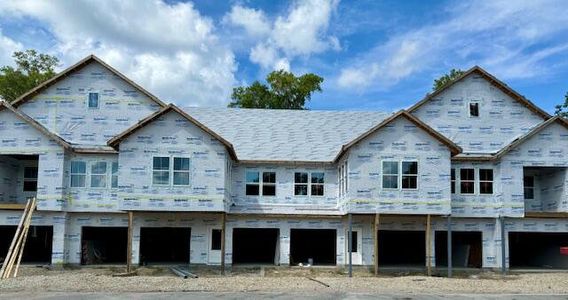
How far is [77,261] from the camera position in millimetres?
29281

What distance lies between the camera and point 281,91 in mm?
56000

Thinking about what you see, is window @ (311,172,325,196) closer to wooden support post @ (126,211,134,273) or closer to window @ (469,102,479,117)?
window @ (469,102,479,117)

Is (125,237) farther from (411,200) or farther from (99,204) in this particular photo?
(411,200)

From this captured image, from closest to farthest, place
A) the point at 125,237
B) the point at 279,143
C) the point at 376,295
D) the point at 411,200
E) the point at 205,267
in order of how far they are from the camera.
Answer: the point at 376,295 < the point at 411,200 < the point at 205,267 < the point at 279,143 < the point at 125,237

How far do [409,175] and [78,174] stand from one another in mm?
15539

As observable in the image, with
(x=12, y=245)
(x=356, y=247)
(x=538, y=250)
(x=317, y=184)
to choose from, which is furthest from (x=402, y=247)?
(x=12, y=245)

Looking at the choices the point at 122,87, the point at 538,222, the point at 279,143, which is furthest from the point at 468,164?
the point at 122,87

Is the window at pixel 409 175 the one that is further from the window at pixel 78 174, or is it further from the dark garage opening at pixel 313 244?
the window at pixel 78 174

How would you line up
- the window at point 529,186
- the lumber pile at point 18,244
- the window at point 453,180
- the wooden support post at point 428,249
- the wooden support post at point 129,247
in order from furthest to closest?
the window at point 529,186 → the window at point 453,180 → the wooden support post at point 428,249 → the wooden support post at point 129,247 → the lumber pile at point 18,244

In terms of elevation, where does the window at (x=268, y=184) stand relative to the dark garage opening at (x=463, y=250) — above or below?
above

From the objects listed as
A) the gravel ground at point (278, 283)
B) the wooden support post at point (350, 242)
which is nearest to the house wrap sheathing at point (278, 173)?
the wooden support post at point (350, 242)

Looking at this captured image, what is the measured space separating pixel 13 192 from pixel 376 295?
19807 mm

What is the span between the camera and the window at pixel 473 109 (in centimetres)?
3164

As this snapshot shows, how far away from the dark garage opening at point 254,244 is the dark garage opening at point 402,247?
21.1ft
